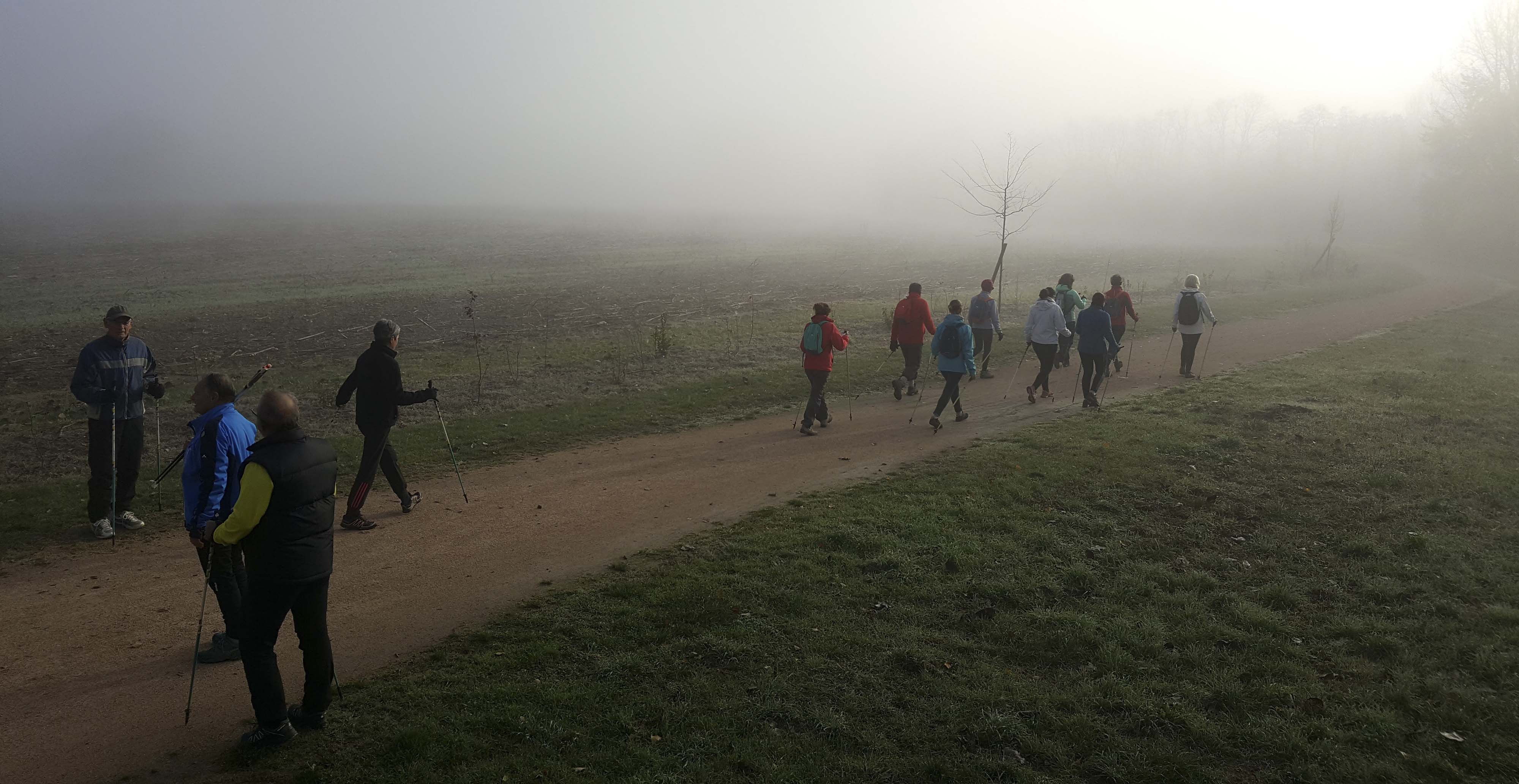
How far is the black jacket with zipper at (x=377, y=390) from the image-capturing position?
933 cm

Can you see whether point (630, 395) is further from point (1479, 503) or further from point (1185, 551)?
point (1479, 503)

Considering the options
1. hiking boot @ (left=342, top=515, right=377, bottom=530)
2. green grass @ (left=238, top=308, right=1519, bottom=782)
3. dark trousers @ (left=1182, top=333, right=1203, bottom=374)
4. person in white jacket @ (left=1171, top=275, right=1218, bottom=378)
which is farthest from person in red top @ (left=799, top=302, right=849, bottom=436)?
dark trousers @ (left=1182, top=333, right=1203, bottom=374)

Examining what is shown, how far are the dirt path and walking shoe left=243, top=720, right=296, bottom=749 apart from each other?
23 cm

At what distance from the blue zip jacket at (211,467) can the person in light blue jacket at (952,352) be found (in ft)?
33.7

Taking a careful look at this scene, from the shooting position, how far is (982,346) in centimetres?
1836

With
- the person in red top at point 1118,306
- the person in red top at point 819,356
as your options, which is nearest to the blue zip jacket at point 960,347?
the person in red top at point 819,356

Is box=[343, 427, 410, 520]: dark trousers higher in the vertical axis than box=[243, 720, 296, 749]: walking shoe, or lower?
higher

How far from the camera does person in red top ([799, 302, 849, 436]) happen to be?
44.5 feet

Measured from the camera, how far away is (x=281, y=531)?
16.5 feet

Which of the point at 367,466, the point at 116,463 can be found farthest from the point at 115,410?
the point at 367,466

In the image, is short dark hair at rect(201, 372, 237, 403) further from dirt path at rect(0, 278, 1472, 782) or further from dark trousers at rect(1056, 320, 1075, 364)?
dark trousers at rect(1056, 320, 1075, 364)

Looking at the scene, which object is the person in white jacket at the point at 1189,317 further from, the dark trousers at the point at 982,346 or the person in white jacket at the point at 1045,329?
the dark trousers at the point at 982,346

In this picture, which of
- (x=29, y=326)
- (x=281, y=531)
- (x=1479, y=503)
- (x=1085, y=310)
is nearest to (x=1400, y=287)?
(x=1085, y=310)

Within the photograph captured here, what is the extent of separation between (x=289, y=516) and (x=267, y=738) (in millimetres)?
1459
